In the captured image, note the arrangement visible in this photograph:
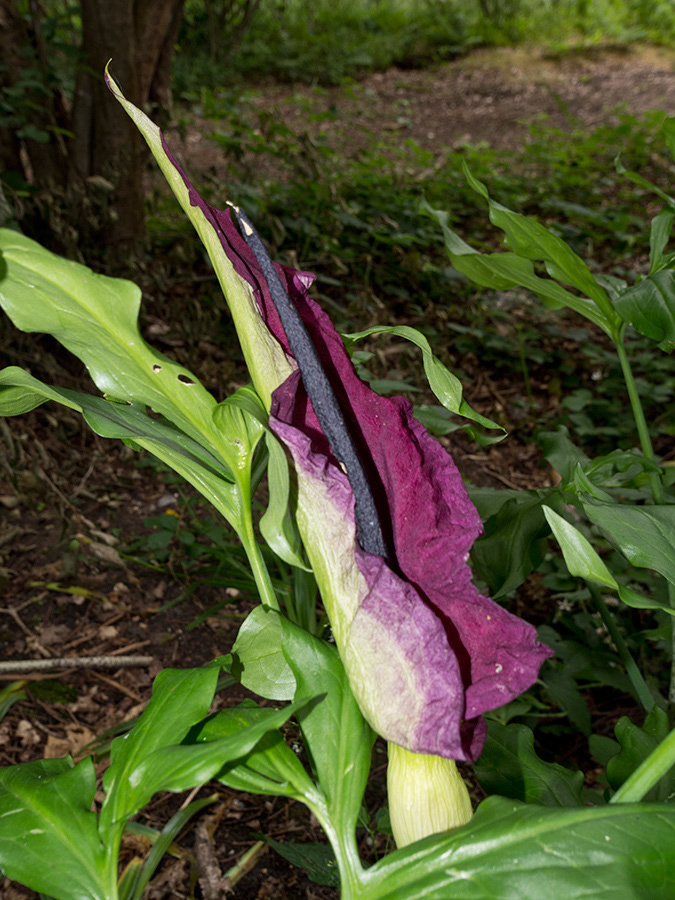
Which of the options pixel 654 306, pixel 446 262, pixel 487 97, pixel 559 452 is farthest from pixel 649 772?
pixel 487 97

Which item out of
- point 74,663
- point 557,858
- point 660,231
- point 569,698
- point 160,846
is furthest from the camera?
point 74,663

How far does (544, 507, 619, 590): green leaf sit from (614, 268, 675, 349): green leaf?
0.97 ft

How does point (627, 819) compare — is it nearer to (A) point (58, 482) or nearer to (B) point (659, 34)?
(A) point (58, 482)

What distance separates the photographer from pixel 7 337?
1.53 m

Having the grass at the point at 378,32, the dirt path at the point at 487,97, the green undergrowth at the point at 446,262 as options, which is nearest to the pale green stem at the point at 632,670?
the green undergrowth at the point at 446,262

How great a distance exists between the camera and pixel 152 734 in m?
0.36

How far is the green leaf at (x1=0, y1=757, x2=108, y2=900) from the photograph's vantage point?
34 centimetres

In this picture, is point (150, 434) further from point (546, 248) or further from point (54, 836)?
point (546, 248)

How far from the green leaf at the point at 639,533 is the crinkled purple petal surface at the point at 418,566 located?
0.27ft

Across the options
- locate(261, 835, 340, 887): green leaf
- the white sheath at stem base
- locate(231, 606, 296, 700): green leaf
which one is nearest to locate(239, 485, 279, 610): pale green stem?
locate(231, 606, 296, 700): green leaf

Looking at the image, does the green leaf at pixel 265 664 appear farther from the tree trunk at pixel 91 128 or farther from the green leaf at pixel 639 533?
the tree trunk at pixel 91 128

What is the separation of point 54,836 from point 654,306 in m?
0.57

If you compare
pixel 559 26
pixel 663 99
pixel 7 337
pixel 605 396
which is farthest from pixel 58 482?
pixel 559 26

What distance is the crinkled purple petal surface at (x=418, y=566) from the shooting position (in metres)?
0.32
